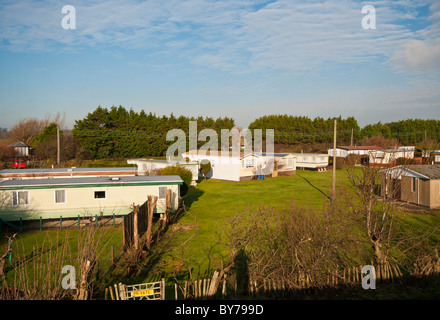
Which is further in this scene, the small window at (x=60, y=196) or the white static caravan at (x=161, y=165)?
the white static caravan at (x=161, y=165)

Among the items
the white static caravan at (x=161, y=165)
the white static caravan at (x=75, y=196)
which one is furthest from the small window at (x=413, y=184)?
the white static caravan at (x=161, y=165)

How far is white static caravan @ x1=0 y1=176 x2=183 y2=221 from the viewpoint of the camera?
1500cm

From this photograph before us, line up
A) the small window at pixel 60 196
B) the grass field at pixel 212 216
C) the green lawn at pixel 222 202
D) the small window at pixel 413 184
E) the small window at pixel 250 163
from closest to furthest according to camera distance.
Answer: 1. the grass field at pixel 212 216
2. the green lawn at pixel 222 202
3. the small window at pixel 60 196
4. the small window at pixel 413 184
5. the small window at pixel 250 163

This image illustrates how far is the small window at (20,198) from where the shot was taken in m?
15.1

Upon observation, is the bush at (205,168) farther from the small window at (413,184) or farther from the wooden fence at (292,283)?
the wooden fence at (292,283)

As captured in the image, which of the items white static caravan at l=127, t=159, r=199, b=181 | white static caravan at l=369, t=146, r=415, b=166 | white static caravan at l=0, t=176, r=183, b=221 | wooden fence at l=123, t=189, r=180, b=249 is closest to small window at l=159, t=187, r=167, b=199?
white static caravan at l=0, t=176, r=183, b=221

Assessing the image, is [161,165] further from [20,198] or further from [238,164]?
[20,198]

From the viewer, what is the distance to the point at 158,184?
55.2ft

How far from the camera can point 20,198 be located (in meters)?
15.1

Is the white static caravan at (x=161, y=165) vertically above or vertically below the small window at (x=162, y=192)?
above

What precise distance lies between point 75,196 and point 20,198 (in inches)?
90.9
